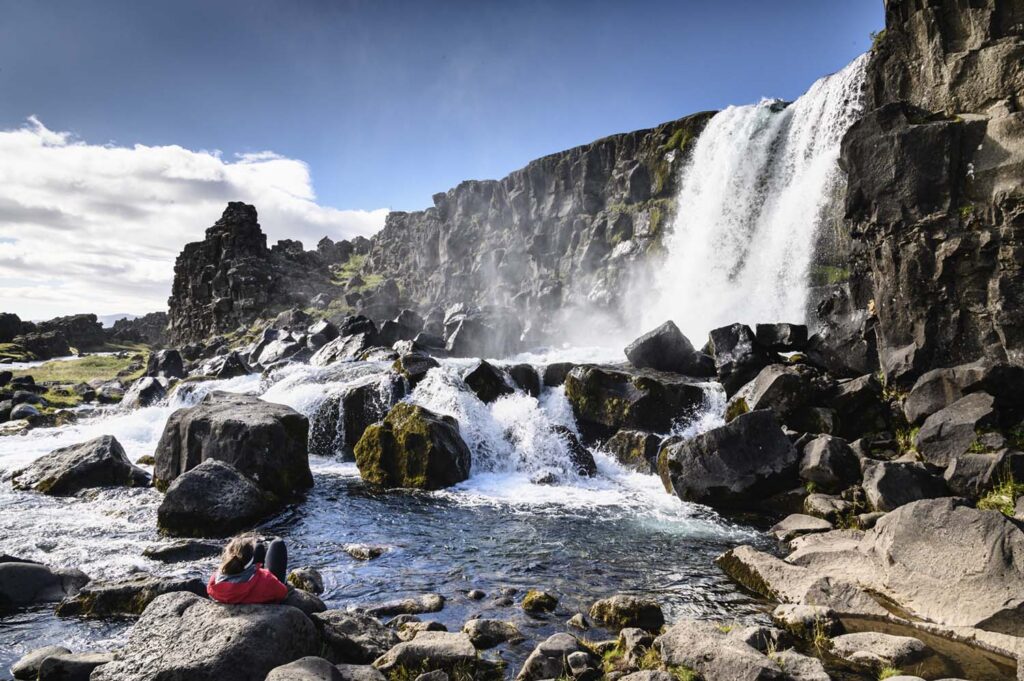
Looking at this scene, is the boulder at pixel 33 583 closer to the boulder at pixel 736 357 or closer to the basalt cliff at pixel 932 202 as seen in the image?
the boulder at pixel 736 357

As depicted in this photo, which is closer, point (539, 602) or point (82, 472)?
point (539, 602)

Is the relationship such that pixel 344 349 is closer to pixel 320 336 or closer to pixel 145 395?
pixel 320 336

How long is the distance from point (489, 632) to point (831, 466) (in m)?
12.7

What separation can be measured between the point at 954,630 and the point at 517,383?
903 inches

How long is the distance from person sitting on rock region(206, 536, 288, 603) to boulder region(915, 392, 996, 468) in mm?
18146

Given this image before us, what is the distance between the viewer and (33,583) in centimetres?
1202

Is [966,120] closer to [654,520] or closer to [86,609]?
[654,520]

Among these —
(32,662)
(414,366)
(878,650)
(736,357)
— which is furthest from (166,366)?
(878,650)

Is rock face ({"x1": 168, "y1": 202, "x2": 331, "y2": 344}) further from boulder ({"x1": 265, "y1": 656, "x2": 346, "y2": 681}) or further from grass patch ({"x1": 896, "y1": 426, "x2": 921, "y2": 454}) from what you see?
boulder ({"x1": 265, "y1": 656, "x2": 346, "y2": 681})

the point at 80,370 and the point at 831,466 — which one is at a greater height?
the point at 831,466

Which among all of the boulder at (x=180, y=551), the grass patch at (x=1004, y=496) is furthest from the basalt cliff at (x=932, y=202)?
the boulder at (x=180, y=551)

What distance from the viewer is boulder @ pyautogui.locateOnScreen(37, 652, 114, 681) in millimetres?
8383

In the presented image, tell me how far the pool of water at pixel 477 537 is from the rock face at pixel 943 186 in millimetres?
8892

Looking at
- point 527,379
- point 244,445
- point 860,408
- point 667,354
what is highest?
point 667,354
